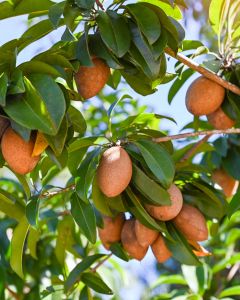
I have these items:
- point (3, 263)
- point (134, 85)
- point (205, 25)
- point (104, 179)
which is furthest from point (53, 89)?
point (205, 25)

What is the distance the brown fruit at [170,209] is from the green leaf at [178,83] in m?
0.45

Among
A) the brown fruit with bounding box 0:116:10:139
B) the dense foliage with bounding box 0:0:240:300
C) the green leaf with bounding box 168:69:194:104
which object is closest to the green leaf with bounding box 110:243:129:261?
the dense foliage with bounding box 0:0:240:300

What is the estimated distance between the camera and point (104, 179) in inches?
52.1

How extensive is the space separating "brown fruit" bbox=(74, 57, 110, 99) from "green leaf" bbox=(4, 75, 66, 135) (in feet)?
0.57

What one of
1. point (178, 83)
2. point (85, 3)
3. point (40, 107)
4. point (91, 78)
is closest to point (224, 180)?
point (178, 83)

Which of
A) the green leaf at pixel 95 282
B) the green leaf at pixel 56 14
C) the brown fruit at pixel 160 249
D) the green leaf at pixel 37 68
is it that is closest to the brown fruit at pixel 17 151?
the green leaf at pixel 37 68

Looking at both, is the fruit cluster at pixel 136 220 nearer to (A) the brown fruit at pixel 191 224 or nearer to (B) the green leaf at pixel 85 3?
(A) the brown fruit at pixel 191 224

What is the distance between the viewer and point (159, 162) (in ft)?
4.40

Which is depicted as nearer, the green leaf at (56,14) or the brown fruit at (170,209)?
the green leaf at (56,14)

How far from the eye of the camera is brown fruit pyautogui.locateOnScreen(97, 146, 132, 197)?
4.29 ft

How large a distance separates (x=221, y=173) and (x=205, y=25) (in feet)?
4.34

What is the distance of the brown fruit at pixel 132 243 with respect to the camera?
157 cm

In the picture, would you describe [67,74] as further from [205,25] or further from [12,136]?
[205,25]

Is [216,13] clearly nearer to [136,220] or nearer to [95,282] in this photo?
[136,220]
